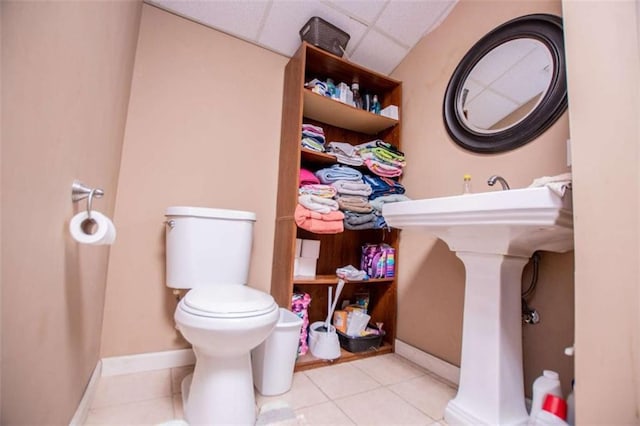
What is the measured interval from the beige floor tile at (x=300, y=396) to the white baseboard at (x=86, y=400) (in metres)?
0.58

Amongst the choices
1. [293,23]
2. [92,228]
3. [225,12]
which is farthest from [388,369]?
[225,12]

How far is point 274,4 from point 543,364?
2078 millimetres

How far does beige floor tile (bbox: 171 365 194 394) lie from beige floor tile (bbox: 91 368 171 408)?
2 centimetres

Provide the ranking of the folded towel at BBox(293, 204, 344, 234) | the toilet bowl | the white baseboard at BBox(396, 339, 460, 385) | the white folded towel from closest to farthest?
the white folded towel, the toilet bowl, the white baseboard at BBox(396, 339, 460, 385), the folded towel at BBox(293, 204, 344, 234)

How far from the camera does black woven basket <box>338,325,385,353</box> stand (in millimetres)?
1615

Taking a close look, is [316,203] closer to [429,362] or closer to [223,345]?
[223,345]

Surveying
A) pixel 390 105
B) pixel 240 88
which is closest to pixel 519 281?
pixel 390 105

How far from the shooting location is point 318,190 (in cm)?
158

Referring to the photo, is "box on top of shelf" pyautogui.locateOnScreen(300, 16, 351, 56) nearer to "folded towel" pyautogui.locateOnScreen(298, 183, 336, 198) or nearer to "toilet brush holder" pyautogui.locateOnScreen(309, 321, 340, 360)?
"folded towel" pyautogui.locateOnScreen(298, 183, 336, 198)

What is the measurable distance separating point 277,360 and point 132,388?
62 cm

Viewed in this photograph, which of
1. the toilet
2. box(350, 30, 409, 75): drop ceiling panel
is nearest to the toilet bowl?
the toilet
